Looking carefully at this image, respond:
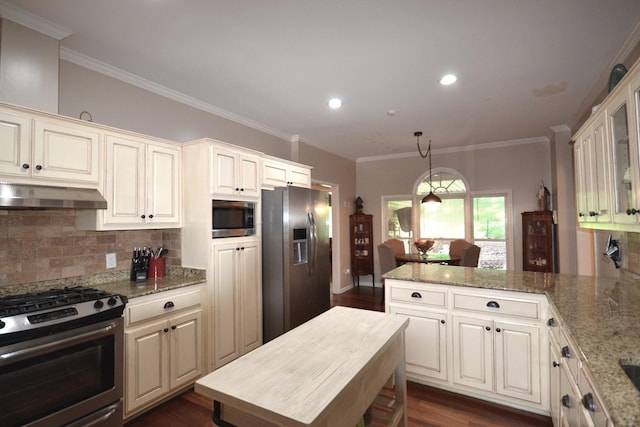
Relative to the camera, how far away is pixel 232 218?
304 centimetres

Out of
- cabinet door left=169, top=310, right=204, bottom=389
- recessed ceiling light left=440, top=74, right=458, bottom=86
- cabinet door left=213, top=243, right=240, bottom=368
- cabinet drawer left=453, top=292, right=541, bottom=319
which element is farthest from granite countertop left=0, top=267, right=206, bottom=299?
recessed ceiling light left=440, top=74, right=458, bottom=86

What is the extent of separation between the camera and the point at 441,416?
7.43ft

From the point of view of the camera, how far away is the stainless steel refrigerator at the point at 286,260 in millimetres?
3350

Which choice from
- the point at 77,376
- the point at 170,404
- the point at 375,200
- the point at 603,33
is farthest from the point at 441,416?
the point at 375,200

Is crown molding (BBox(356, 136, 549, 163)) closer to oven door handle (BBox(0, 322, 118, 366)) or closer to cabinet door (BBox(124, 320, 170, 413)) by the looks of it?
cabinet door (BBox(124, 320, 170, 413))

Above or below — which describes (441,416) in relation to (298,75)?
below

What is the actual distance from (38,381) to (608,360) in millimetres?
2636

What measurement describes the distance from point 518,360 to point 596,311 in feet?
2.47

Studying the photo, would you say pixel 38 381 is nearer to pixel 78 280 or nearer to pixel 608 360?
pixel 78 280

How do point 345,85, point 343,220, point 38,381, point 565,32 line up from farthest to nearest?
point 343,220
point 345,85
point 565,32
point 38,381

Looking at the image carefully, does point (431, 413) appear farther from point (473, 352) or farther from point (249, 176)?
point (249, 176)

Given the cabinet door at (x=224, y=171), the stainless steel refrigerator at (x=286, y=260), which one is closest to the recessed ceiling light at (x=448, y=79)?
the stainless steel refrigerator at (x=286, y=260)

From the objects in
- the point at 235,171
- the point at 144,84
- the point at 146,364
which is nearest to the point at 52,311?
the point at 146,364

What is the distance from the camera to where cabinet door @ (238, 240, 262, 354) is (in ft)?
10.1
